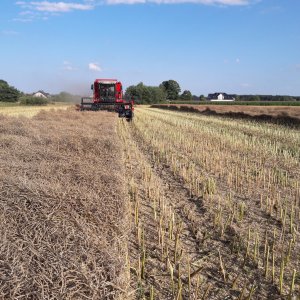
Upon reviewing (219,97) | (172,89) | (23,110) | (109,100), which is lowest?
(23,110)

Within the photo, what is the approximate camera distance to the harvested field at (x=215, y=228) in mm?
3668

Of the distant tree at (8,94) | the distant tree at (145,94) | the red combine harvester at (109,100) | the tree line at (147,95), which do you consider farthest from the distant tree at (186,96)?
the red combine harvester at (109,100)

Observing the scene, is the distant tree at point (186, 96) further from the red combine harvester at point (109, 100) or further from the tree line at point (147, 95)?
the red combine harvester at point (109, 100)

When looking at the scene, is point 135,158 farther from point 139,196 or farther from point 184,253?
point 184,253

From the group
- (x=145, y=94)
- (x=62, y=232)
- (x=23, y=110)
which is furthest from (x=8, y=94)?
(x=62, y=232)

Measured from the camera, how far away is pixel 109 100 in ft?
80.3

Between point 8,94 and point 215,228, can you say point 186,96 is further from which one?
point 215,228

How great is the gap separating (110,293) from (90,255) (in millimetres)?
428

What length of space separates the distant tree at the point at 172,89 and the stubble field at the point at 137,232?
111 meters

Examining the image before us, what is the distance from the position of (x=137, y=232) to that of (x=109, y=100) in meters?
20.2

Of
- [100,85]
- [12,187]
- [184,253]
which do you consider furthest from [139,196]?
[100,85]

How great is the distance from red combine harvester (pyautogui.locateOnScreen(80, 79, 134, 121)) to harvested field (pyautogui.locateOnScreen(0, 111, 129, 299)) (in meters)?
18.0

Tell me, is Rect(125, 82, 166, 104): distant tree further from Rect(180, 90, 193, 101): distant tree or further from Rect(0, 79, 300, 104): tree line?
Rect(180, 90, 193, 101): distant tree

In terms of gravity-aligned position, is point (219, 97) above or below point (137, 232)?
above
